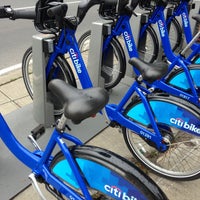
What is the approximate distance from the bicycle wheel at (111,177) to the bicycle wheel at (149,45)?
2.78 metres

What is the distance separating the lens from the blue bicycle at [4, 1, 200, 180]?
96.3 inches

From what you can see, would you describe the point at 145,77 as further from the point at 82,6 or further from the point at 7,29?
the point at 7,29

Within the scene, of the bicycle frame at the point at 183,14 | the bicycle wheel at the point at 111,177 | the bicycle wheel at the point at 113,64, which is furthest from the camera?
the bicycle frame at the point at 183,14

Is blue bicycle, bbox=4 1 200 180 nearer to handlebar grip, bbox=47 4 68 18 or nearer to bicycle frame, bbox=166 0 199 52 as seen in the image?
handlebar grip, bbox=47 4 68 18

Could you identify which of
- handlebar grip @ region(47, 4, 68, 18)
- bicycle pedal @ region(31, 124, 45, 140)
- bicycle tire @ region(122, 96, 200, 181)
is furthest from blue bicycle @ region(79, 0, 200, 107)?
bicycle pedal @ region(31, 124, 45, 140)

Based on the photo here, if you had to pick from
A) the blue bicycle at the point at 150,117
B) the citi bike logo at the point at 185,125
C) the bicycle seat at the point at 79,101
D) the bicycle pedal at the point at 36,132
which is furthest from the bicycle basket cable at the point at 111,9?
the bicycle seat at the point at 79,101

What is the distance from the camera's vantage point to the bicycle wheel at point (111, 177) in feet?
5.45

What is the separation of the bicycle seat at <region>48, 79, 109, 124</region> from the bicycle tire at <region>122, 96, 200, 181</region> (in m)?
1.00

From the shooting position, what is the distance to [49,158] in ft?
6.71

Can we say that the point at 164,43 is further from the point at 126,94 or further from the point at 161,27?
the point at 126,94

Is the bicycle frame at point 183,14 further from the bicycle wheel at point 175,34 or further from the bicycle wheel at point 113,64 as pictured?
the bicycle wheel at point 113,64

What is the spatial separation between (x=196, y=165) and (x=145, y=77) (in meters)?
1.04

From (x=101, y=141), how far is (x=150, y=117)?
2.63ft

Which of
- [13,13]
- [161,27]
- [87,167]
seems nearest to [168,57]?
[161,27]
